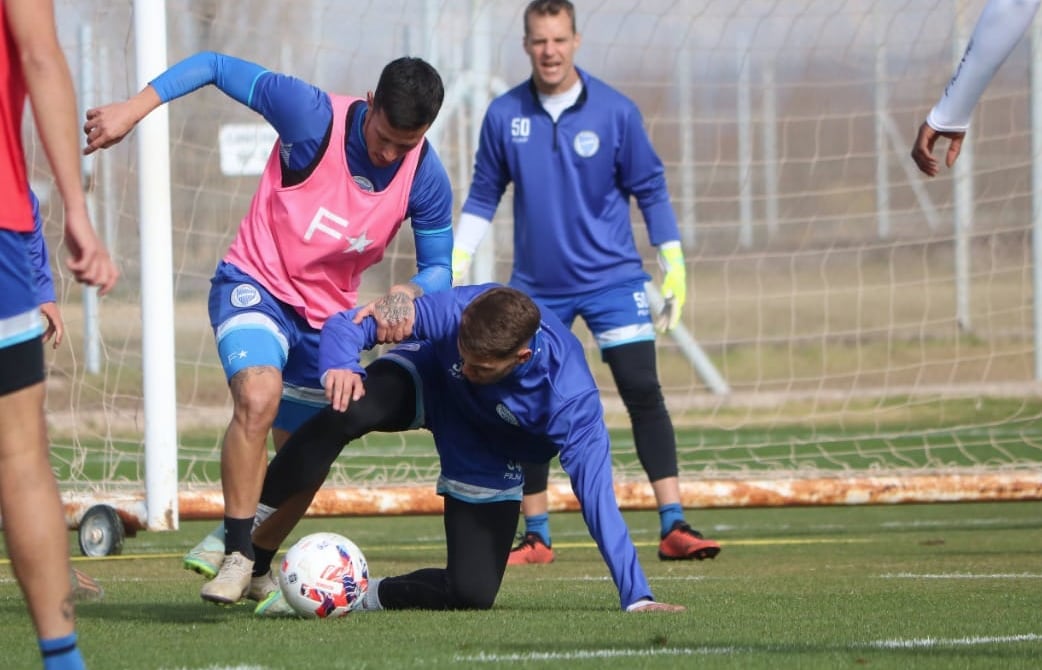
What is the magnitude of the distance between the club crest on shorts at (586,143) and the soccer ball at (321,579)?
3014mm

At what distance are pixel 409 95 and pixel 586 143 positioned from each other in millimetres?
2354

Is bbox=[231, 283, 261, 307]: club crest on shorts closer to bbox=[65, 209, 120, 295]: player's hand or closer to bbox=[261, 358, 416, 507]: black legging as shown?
bbox=[261, 358, 416, 507]: black legging

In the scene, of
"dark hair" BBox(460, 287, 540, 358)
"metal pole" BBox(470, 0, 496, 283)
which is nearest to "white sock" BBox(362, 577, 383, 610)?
"dark hair" BBox(460, 287, 540, 358)

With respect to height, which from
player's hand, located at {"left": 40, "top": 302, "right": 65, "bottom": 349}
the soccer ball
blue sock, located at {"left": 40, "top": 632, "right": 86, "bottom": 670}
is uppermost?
player's hand, located at {"left": 40, "top": 302, "right": 65, "bottom": 349}

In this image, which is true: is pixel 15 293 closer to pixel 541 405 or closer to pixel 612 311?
pixel 541 405

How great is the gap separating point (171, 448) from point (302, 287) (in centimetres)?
266


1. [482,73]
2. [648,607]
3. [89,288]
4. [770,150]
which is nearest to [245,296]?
[648,607]

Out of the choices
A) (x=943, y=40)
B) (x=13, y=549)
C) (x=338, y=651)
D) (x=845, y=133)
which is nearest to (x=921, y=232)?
(x=845, y=133)

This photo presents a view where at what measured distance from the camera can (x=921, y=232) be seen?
1230 cm

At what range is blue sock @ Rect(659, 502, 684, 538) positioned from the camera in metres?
7.13

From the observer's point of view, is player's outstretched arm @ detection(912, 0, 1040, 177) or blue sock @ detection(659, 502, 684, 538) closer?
player's outstretched arm @ detection(912, 0, 1040, 177)

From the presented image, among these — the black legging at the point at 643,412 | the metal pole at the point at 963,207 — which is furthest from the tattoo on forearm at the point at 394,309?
the metal pole at the point at 963,207

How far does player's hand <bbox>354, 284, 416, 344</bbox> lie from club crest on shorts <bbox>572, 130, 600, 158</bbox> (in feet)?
8.35

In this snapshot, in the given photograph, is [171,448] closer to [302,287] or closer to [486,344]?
[302,287]
